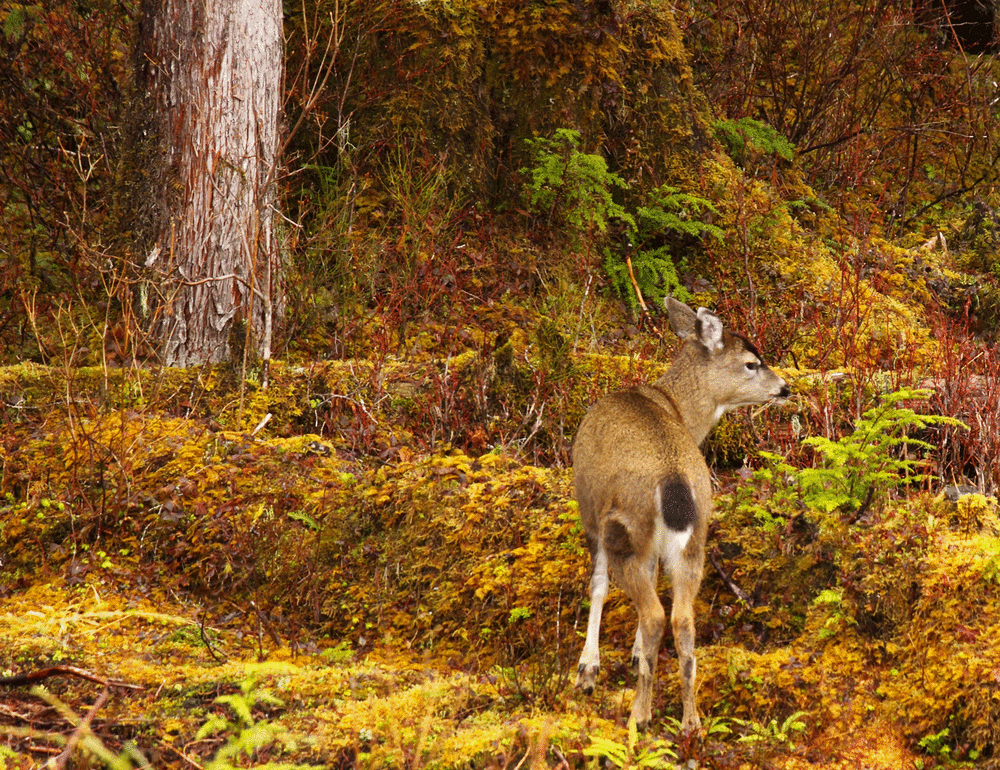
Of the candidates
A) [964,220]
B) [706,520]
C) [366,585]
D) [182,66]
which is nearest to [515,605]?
[366,585]

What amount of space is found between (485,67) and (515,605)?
700 cm

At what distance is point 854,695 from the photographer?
14.4ft

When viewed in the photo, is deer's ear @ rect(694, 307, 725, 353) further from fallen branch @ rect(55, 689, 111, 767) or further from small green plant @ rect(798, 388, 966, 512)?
fallen branch @ rect(55, 689, 111, 767)

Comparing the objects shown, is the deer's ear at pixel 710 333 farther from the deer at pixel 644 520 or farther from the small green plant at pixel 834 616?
the small green plant at pixel 834 616

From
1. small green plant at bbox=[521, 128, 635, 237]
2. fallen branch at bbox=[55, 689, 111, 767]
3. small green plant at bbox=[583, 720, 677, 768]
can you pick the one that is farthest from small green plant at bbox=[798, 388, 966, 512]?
small green plant at bbox=[521, 128, 635, 237]

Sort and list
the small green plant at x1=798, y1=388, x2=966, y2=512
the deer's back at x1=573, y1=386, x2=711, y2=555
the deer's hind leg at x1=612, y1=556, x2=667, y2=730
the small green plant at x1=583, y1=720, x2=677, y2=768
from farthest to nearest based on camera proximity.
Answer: the small green plant at x1=798, y1=388, x2=966, y2=512, the deer's back at x1=573, y1=386, x2=711, y2=555, the deer's hind leg at x1=612, y1=556, x2=667, y2=730, the small green plant at x1=583, y1=720, x2=677, y2=768

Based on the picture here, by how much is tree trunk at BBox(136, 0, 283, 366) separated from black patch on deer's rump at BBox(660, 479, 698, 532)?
449 cm

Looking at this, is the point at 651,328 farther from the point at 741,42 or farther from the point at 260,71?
the point at 741,42

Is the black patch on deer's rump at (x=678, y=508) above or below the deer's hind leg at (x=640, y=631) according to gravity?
above

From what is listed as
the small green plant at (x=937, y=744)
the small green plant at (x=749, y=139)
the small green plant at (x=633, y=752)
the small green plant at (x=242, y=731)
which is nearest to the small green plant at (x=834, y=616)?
the small green plant at (x=937, y=744)

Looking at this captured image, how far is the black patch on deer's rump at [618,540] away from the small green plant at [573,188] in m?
5.95

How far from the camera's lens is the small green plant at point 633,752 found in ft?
11.4

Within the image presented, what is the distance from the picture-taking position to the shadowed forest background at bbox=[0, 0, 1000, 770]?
4.31m

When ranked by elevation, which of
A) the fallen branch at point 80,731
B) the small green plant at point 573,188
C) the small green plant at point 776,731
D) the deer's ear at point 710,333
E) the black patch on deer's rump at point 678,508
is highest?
the small green plant at point 573,188
